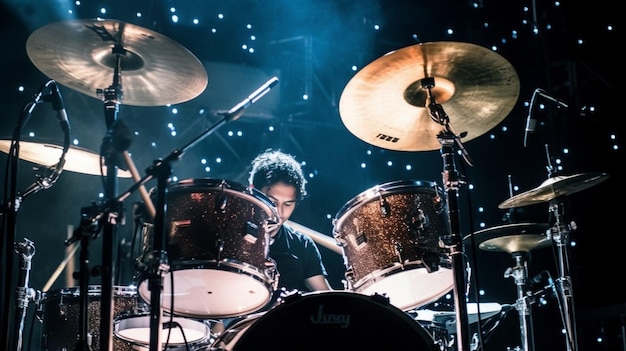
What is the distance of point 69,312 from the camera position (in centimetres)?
378

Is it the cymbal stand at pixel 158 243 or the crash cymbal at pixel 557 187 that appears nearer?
the cymbal stand at pixel 158 243

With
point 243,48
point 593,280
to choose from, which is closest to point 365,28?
point 243,48

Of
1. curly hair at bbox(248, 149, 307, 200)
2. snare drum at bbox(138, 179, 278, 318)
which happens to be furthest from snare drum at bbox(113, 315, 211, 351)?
curly hair at bbox(248, 149, 307, 200)

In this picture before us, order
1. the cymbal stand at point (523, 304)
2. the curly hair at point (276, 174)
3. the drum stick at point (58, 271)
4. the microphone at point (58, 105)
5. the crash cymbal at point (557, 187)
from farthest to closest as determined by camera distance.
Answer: the drum stick at point (58, 271) < the cymbal stand at point (523, 304) < the curly hair at point (276, 174) < the crash cymbal at point (557, 187) < the microphone at point (58, 105)

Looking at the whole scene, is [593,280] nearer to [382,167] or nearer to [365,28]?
[382,167]

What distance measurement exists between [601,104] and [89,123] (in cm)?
521

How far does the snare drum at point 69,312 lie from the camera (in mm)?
3766

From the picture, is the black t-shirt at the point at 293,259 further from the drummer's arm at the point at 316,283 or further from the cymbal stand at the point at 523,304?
the cymbal stand at the point at 523,304

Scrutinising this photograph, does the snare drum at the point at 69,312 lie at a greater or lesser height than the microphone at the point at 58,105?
lesser

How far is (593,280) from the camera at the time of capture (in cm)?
658

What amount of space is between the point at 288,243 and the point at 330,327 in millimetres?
1745

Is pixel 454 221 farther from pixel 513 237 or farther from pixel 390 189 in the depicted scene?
pixel 513 237

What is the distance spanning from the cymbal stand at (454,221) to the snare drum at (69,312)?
71.6 inches

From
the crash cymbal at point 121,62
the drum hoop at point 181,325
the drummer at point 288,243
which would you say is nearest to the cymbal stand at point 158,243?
the crash cymbal at point 121,62
